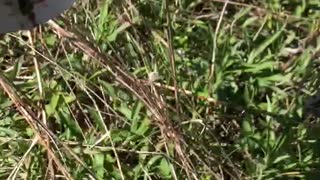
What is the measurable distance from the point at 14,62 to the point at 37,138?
0.25m

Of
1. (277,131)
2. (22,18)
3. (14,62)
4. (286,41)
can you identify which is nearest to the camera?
(22,18)

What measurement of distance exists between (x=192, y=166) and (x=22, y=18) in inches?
28.3

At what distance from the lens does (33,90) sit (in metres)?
1.52

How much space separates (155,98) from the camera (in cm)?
142

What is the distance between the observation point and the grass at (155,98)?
1400 mm

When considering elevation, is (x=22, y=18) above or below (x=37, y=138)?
above

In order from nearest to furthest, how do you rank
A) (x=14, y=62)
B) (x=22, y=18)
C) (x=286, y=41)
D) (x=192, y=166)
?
(x=22, y=18)
(x=192, y=166)
(x=14, y=62)
(x=286, y=41)

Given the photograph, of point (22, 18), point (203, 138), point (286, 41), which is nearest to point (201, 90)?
point (203, 138)

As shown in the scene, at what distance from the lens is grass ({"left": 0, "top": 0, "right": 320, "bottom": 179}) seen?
140 centimetres

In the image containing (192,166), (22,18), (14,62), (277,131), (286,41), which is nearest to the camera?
(22,18)

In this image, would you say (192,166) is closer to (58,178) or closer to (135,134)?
(135,134)

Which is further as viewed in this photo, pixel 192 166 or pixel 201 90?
pixel 201 90

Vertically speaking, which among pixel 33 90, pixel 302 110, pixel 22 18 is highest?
pixel 22 18

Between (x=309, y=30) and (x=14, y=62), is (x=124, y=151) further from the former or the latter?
(x=309, y=30)
